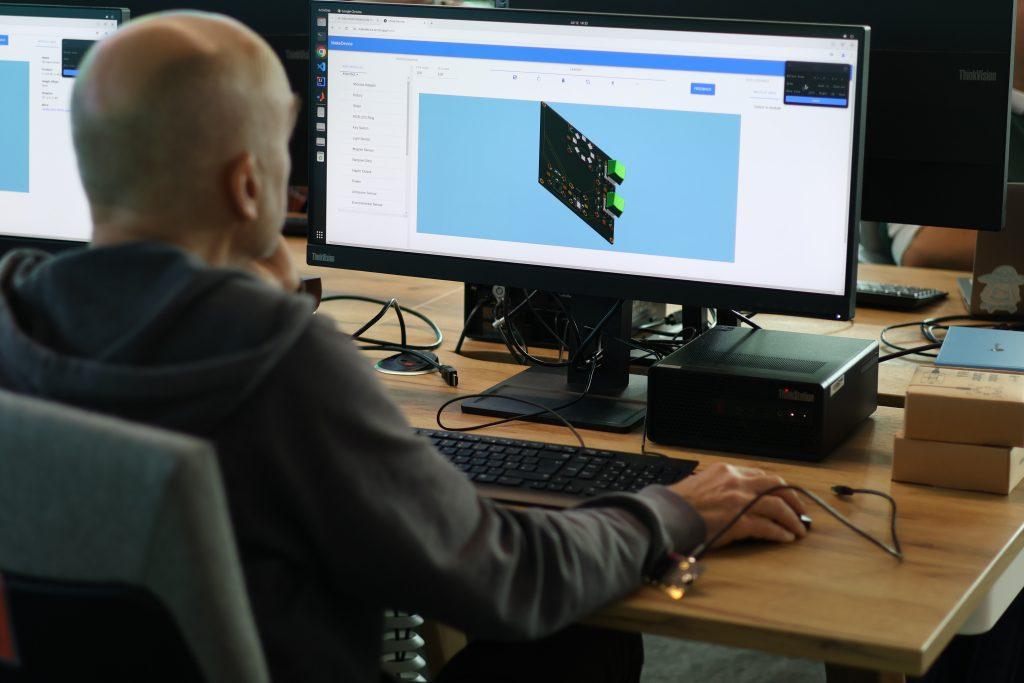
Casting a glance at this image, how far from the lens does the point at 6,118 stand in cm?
206

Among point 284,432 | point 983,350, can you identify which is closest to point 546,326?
point 983,350

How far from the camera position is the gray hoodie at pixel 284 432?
0.97m

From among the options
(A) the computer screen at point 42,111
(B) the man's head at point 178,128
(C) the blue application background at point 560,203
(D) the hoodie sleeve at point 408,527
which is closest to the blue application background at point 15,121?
(A) the computer screen at point 42,111

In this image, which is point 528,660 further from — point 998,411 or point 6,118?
point 6,118

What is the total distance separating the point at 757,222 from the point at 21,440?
38.1 inches

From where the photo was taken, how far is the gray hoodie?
3.19ft

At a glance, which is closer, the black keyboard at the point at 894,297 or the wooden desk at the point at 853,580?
the wooden desk at the point at 853,580

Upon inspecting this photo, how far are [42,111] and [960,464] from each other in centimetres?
152

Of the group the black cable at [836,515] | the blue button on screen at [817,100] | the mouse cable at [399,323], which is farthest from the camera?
the mouse cable at [399,323]

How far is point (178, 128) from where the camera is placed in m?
1.01

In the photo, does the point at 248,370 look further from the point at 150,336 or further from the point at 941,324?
the point at 941,324

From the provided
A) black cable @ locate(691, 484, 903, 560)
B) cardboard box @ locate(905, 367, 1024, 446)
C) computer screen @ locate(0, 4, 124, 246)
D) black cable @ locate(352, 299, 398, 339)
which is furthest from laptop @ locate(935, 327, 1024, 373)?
computer screen @ locate(0, 4, 124, 246)

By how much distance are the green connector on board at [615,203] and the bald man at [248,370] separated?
61cm

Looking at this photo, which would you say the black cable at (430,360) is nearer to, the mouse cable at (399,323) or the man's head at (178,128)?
the mouse cable at (399,323)
